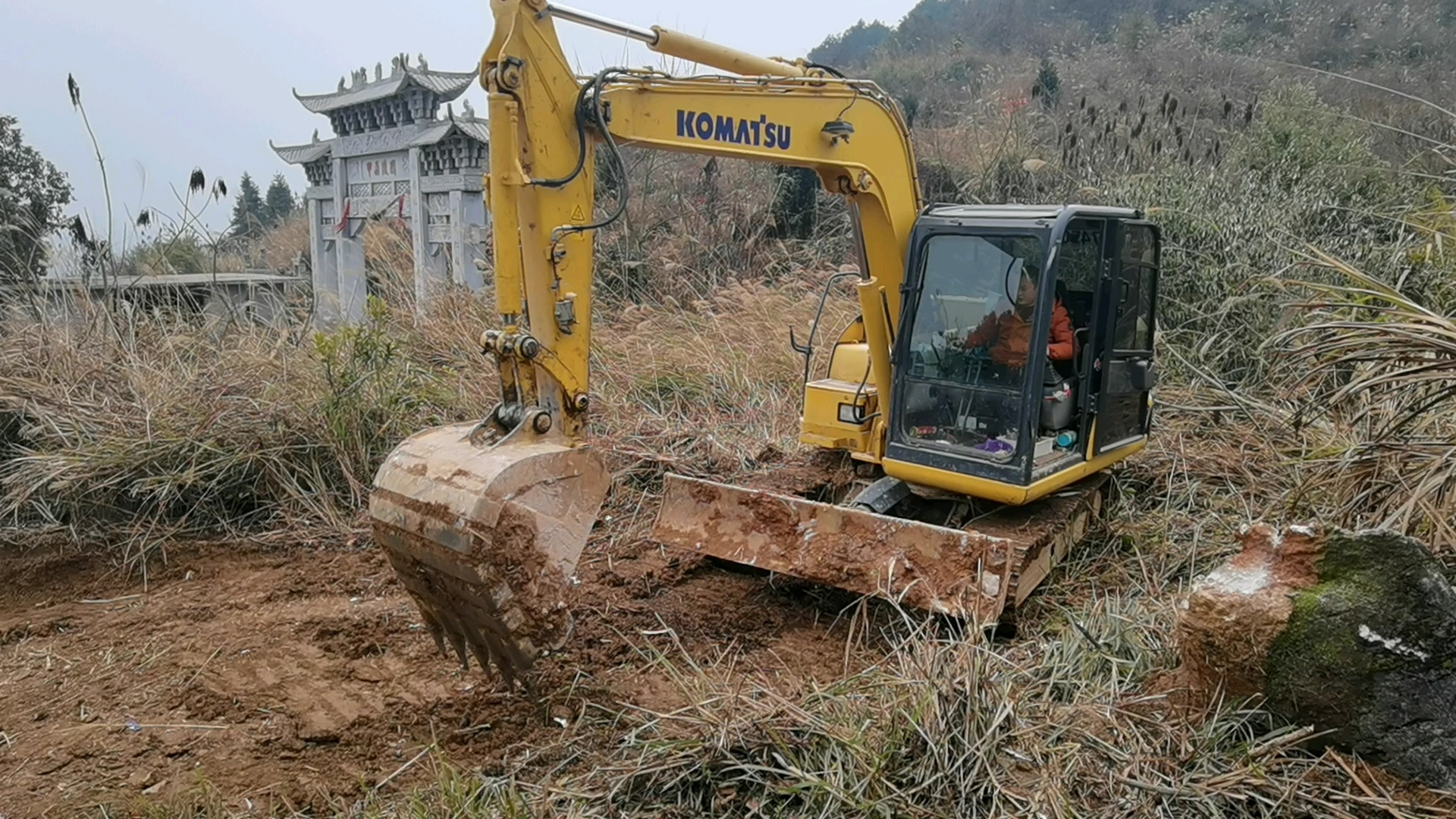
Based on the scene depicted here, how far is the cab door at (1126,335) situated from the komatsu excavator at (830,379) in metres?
0.01

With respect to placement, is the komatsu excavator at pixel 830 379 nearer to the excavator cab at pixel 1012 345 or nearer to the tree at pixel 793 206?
the excavator cab at pixel 1012 345

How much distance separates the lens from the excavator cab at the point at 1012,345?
4176mm

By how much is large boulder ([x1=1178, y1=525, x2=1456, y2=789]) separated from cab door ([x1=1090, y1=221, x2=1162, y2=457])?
5.84 feet

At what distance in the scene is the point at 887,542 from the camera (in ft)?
13.6

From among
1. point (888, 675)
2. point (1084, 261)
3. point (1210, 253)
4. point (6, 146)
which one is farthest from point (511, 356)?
point (6, 146)

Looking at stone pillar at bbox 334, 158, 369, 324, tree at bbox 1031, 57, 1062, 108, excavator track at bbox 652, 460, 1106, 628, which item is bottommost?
excavator track at bbox 652, 460, 1106, 628

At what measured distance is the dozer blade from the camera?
9.73 ft

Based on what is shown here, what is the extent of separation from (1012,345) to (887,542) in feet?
3.30

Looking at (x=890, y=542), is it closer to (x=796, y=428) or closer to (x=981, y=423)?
(x=981, y=423)

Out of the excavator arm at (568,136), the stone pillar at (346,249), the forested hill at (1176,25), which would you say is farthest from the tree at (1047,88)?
the excavator arm at (568,136)

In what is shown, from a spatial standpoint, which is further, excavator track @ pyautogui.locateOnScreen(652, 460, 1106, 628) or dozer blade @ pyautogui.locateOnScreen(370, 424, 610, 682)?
excavator track @ pyautogui.locateOnScreen(652, 460, 1106, 628)

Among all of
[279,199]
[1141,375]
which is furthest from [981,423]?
[279,199]

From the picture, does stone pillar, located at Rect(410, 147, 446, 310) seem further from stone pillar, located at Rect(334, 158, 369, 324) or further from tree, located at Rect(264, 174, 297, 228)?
tree, located at Rect(264, 174, 297, 228)

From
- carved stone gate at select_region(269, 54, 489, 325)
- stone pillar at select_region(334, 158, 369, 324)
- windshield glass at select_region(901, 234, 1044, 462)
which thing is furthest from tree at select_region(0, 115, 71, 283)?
windshield glass at select_region(901, 234, 1044, 462)
